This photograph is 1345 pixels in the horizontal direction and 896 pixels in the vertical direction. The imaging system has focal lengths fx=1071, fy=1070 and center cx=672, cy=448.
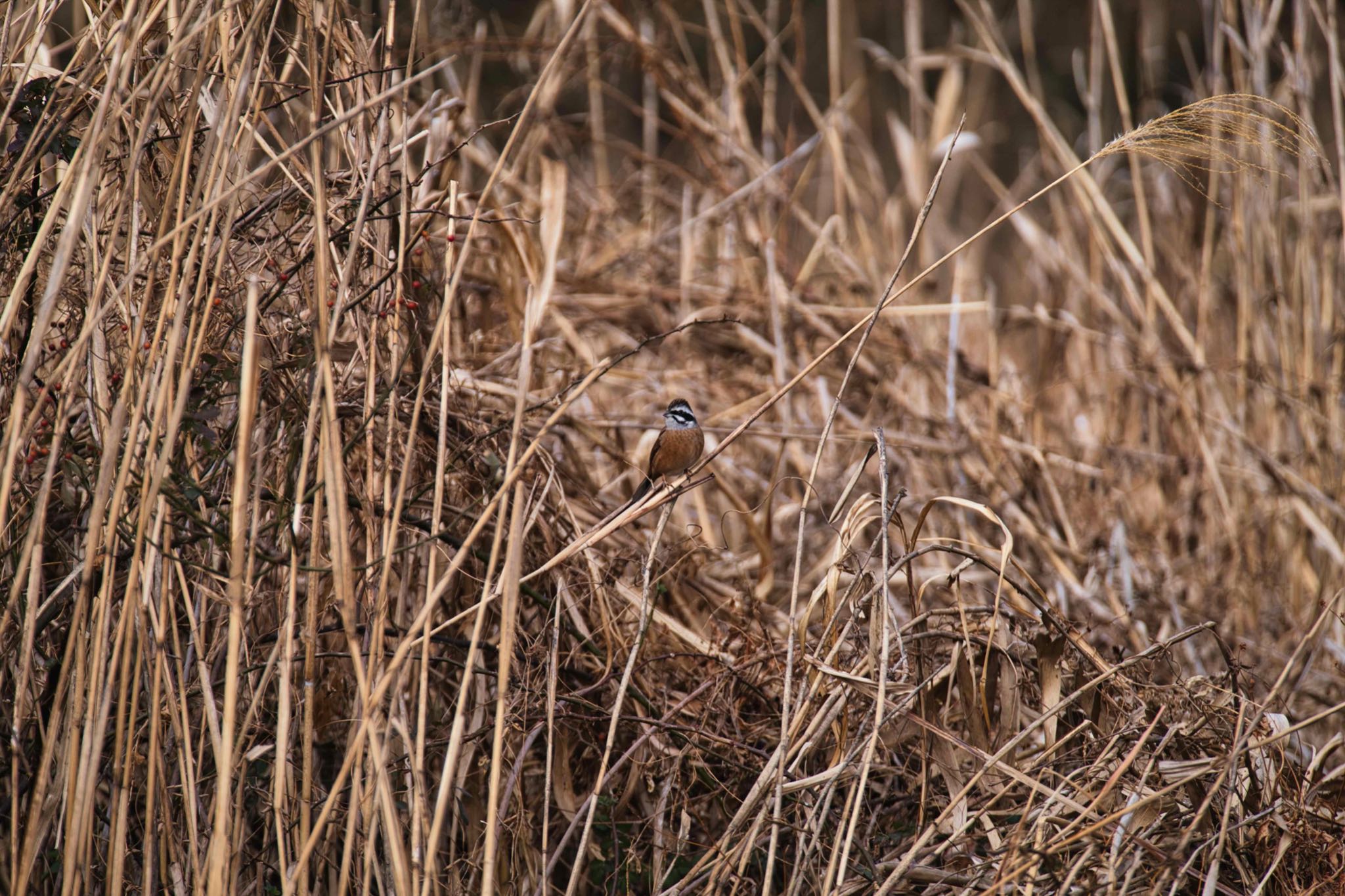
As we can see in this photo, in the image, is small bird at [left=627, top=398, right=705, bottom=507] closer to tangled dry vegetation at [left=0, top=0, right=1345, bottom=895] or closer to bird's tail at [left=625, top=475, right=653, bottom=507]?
bird's tail at [left=625, top=475, right=653, bottom=507]

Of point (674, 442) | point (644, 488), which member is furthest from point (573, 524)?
point (674, 442)

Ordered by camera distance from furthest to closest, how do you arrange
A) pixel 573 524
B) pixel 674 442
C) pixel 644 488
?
pixel 674 442
pixel 644 488
pixel 573 524

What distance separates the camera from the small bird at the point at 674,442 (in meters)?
2.91

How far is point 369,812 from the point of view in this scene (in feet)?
5.06

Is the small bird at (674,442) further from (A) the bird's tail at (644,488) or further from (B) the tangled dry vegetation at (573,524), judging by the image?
(B) the tangled dry vegetation at (573,524)

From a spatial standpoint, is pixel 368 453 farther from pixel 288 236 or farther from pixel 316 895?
pixel 316 895

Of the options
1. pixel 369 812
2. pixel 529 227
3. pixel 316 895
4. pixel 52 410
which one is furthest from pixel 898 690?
pixel 529 227

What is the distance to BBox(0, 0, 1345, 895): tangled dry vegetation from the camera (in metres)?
1.53

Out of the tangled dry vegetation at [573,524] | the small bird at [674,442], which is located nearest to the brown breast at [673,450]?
the small bird at [674,442]

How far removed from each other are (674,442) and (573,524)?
80 centimetres

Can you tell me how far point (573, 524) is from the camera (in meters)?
2.17

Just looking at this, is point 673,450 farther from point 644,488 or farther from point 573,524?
point 573,524

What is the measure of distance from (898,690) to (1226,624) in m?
1.69

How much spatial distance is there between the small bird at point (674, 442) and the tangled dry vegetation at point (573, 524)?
13cm
